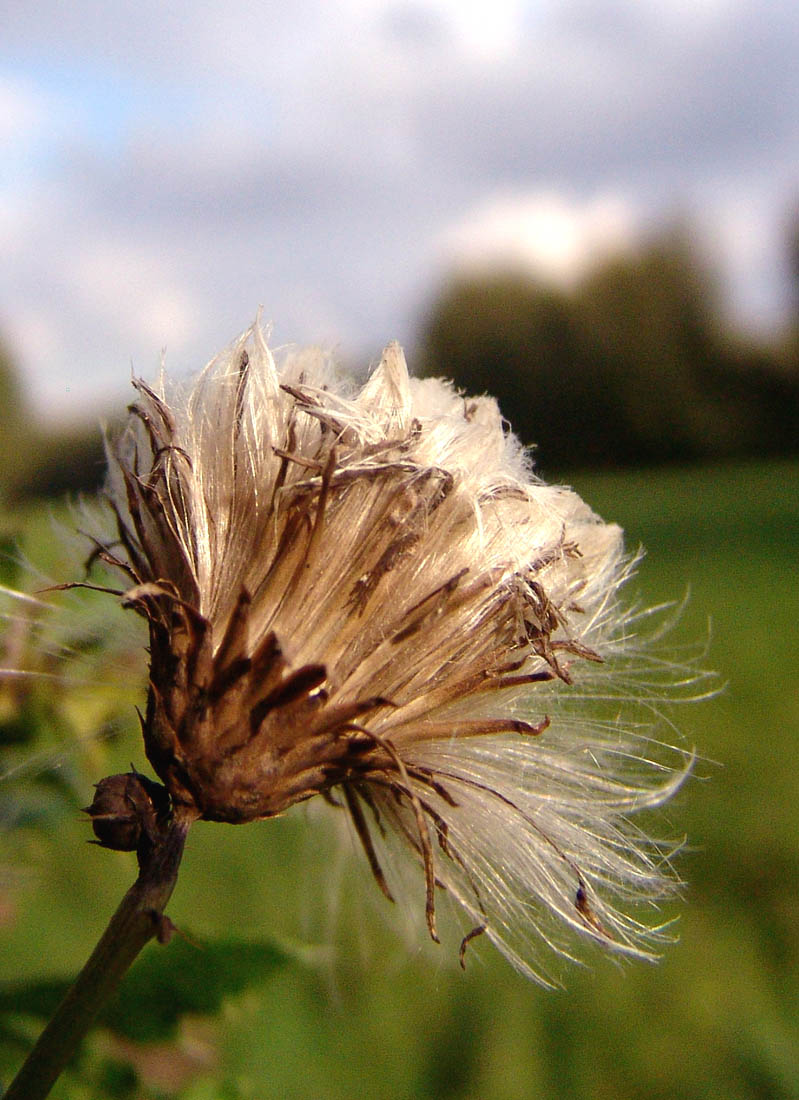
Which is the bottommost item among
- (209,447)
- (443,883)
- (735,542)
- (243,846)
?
(735,542)

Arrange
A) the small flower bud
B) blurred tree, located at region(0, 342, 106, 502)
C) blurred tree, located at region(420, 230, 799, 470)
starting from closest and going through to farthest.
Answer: the small flower bud
blurred tree, located at region(0, 342, 106, 502)
blurred tree, located at region(420, 230, 799, 470)

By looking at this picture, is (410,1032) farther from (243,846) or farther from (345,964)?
(243,846)

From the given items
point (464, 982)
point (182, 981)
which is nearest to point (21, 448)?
point (464, 982)

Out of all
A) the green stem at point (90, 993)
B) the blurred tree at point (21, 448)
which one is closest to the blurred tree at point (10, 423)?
the blurred tree at point (21, 448)

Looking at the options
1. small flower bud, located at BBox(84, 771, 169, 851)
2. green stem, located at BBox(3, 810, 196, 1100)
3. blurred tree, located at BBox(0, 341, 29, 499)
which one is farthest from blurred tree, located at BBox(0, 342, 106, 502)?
green stem, located at BBox(3, 810, 196, 1100)

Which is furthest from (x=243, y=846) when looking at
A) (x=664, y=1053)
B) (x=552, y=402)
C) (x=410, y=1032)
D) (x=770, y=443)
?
(x=770, y=443)

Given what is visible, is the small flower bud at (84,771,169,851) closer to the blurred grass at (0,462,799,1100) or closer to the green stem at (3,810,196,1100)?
the green stem at (3,810,196,1100)
